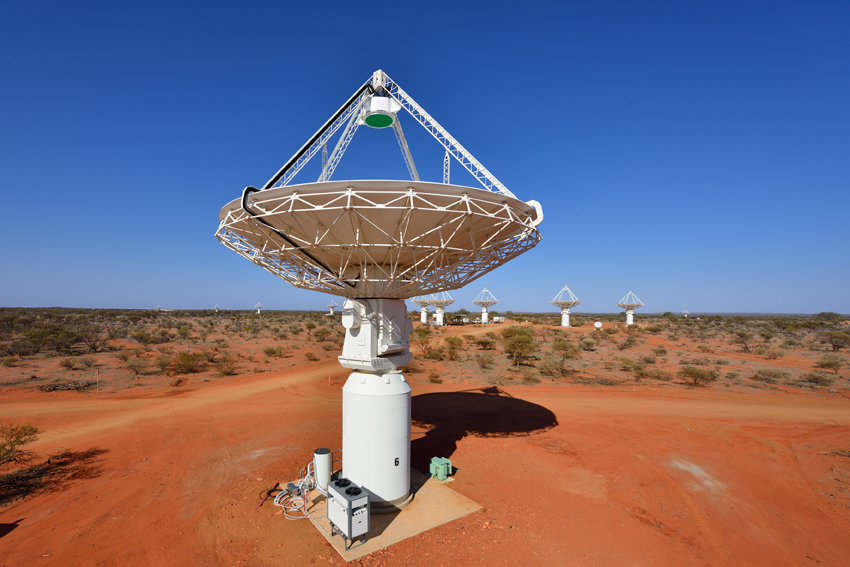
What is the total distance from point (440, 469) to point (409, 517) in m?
2.30

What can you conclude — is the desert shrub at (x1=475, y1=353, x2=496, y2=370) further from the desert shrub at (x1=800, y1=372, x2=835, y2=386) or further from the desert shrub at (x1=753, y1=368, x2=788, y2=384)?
the desert shrub at (x1=800, y1=372, x2=835, y2=386)

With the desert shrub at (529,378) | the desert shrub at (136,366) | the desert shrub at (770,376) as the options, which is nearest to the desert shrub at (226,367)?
the desert shrub at (136,366)

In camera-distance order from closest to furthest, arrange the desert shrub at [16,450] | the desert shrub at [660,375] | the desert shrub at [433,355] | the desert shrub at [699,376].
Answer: the desert shrub at [16,450]
the desert shrub at [699,376]
the desert shrub at [660,375]
the desert shrub at [433,355]

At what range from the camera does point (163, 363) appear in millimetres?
27344

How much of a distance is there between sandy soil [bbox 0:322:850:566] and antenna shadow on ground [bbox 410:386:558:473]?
0.41 feet

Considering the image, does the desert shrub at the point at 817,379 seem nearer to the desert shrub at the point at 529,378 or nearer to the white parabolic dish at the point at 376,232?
the desert shrub at the point at 529,378

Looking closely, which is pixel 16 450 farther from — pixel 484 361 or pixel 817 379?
pixel 817 379

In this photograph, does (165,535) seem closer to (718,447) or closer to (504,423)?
(504,423)

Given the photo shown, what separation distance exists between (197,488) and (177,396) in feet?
39.4

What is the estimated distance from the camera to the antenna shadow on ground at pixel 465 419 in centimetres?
1434

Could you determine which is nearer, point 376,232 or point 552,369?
point 376,232

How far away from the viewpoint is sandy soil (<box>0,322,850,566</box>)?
8141mm

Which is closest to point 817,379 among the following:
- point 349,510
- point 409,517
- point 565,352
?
point 565,352

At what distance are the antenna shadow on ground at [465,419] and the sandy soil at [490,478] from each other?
0.12m
